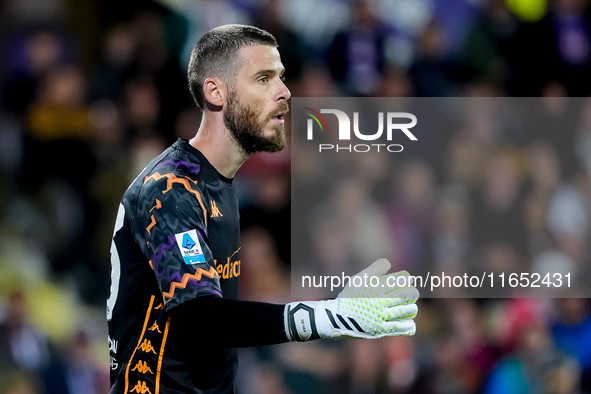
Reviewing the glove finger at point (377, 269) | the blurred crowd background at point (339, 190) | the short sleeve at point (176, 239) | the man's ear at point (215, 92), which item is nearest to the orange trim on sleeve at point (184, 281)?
the short sleeve at point (176, 239)

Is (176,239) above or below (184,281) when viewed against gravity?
above

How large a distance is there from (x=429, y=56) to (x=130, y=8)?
3441 millimetres

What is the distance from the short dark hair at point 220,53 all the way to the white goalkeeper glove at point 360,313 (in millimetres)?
1224

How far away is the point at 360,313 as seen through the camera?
120 inches

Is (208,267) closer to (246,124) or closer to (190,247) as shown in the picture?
(190,247)

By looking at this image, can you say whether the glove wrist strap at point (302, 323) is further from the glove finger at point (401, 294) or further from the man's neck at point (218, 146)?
the man's neck at point (218, 146)

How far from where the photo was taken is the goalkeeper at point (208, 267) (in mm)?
3016

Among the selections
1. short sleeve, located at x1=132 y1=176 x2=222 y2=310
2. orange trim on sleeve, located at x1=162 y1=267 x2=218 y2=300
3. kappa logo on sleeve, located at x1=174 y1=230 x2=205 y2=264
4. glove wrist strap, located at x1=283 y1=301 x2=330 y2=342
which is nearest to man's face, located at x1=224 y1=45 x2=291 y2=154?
short sleeve, located at x1=132 y1=176 x2=222 y2=310

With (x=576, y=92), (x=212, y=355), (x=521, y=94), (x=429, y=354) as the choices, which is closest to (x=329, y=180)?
(x=429, y=354)

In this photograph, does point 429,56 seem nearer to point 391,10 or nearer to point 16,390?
point 391,10

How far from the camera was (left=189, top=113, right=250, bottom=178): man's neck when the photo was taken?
370 centimetres

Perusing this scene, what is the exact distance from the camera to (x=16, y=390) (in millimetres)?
7723

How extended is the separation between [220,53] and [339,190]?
4.09 meters

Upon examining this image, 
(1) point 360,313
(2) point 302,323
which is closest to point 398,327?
(1) point 360,313
